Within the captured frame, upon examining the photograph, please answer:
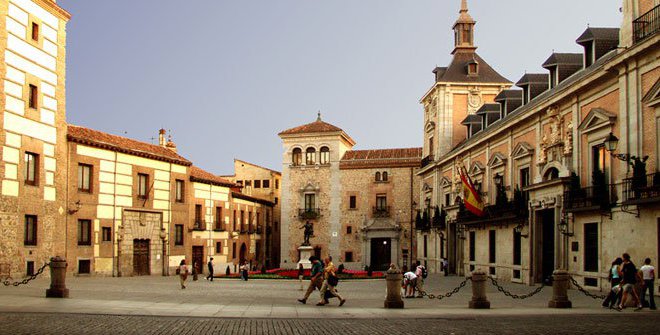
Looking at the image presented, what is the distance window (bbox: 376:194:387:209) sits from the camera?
6299 cm

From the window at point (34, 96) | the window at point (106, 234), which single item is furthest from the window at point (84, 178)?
the window at point (34, 96)

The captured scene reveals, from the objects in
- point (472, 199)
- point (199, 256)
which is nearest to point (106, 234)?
point (199, 256)

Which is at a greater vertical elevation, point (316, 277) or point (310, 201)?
point (310, 201)

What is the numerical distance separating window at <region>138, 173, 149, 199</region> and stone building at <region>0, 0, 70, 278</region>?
7042mm

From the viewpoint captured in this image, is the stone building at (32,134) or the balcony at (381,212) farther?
the balcony at (381,212)

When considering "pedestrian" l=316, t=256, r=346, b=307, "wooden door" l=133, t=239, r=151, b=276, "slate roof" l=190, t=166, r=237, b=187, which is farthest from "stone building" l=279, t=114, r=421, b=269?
"pedestrian" l=316, t=256, r=346, b=307

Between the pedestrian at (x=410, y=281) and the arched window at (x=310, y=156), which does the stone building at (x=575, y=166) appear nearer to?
the pedestrian at (x=410, y=281)

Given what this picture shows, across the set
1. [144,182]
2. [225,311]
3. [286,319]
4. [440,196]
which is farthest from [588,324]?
[440,196]

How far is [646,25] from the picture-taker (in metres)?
22.9

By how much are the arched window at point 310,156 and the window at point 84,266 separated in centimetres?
2938

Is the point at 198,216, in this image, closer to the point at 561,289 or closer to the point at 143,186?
the point at 143,186

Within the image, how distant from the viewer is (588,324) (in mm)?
15516

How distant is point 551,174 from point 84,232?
2432 centimetres

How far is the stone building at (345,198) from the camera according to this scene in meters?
62.6
